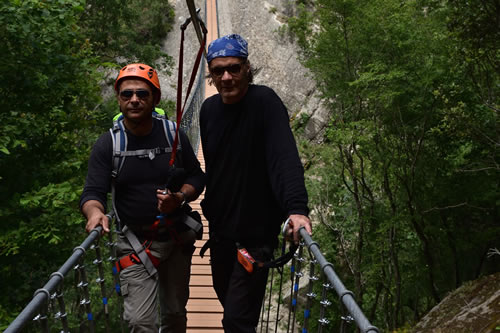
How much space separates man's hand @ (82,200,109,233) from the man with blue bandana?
453 mm

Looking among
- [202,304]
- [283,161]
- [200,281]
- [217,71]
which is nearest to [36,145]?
[200,281]

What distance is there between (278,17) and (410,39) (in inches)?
754

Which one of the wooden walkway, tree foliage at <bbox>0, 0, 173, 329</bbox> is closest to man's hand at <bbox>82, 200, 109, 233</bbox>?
the wooden walkway

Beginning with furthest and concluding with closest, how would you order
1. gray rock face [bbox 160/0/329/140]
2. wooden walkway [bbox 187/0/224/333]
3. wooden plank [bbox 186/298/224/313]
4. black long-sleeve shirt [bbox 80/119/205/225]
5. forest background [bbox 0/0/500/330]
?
1. gray rock face [bbox 160/0/329/140]
2. forest background [bbox 0/0/500/330]
3. wooden plank [bbox 186/298/224/313]
4. wooden walkway [bbox 187/0/224/333]
5. black long-sleeve shirt [bbox 80/119/205/225]

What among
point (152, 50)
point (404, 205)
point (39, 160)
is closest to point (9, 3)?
point (39, 160)

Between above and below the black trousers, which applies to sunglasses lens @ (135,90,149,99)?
above

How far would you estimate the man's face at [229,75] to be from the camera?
7.07 feet

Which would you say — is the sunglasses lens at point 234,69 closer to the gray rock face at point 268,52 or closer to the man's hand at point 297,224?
the man's hand at point 297,224

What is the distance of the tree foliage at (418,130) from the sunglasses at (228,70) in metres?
4.78

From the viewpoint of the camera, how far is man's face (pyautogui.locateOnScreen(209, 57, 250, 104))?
2.16 metres

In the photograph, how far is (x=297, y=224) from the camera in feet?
6.29

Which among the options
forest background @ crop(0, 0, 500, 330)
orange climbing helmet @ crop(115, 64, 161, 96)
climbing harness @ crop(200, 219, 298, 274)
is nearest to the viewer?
climbing harness @ crop(200, 219, 298, 274)

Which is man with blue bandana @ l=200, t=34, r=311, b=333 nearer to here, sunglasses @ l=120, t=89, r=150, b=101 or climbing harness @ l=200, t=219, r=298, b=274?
climbing harness @ l=200, t=219, r=298, b=274

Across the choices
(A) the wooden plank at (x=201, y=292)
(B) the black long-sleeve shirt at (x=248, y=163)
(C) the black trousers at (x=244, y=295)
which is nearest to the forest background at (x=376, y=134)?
(A) the wooden plank at (x=201, y=292)
